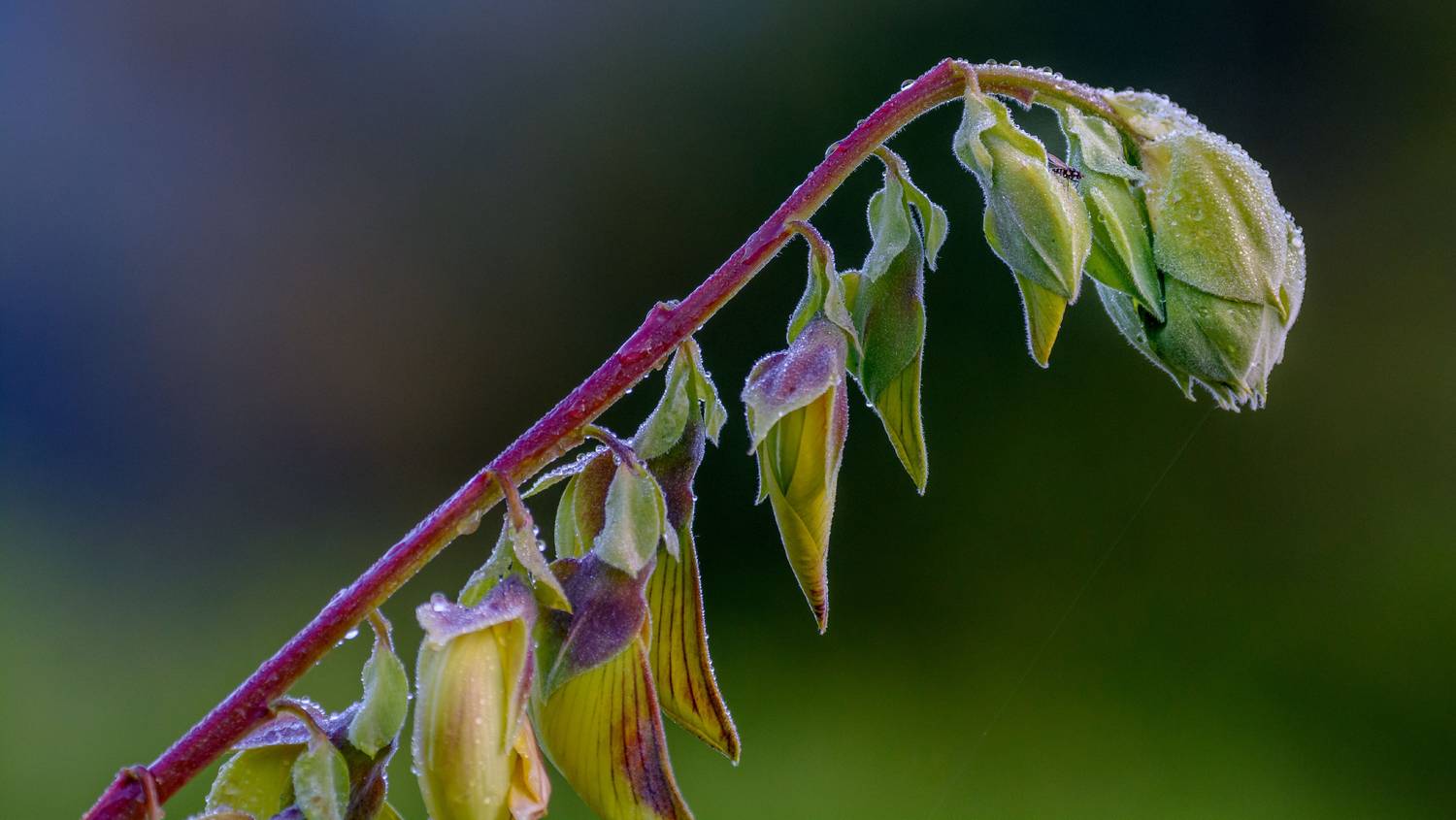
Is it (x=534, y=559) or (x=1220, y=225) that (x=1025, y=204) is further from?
(x=534, y=559)

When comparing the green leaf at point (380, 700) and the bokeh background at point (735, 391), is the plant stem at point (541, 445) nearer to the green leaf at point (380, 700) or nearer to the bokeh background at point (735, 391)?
the green leaf at point (380, 700)

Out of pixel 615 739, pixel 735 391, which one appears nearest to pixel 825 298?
pixel 615 739

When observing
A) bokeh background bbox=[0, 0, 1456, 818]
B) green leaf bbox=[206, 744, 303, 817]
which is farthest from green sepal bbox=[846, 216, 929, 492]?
bokeh background bbox=[0, 0, 1456, 818]

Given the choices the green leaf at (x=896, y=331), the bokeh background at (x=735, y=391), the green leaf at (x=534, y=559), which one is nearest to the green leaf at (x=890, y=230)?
the green leaf at (x=896, y=331)

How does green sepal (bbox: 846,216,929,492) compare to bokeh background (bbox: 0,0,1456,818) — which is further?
bokeh background (bbox: 0,0,1456,818)

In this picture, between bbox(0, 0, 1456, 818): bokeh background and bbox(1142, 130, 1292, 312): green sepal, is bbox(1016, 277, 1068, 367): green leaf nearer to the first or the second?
bbox(1142, 130, 1292, 312): green sepal

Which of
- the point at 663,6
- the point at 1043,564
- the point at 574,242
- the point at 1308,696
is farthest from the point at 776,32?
the point at 1308,696
